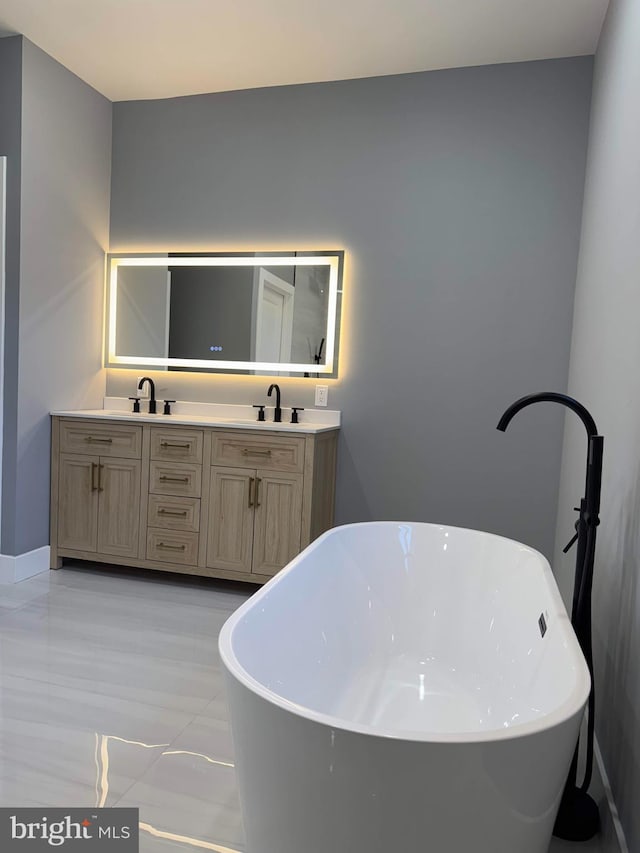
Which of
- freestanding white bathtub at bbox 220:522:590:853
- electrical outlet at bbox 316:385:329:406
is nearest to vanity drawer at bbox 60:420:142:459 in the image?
electrical outlet at bbox 316:385:329:406

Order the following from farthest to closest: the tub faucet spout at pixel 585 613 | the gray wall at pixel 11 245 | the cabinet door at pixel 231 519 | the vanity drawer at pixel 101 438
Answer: the vanity drawer at pixel 101 438 < the cabinet door at pixel 231 519 < the gray wall at pixel 11 245 < the tub faucet spout at pixel 585 613

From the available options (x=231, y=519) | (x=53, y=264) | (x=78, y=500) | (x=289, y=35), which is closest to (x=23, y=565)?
(x=78, y=500)

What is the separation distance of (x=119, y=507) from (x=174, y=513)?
33cm

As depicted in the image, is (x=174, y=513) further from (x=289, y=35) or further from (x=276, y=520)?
(x=289, y=35)

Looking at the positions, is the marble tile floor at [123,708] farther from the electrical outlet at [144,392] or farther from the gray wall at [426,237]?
the gray wall at [426,237]

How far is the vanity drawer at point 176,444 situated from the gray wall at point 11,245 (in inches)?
27.9

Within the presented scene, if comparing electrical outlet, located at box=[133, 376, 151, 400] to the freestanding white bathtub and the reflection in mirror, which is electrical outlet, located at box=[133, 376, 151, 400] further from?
the freestanding white bathtub

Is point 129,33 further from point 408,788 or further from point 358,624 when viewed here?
point 408,788

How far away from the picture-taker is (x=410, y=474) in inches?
134

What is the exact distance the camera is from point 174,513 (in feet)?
10.8

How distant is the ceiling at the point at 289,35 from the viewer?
8.91ft

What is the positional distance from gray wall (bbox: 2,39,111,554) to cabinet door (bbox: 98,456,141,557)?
338mm

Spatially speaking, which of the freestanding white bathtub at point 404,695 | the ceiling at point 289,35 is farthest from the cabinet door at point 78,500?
the ceiling at point 289,35

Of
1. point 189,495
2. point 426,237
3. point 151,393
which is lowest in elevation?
point 189,495
